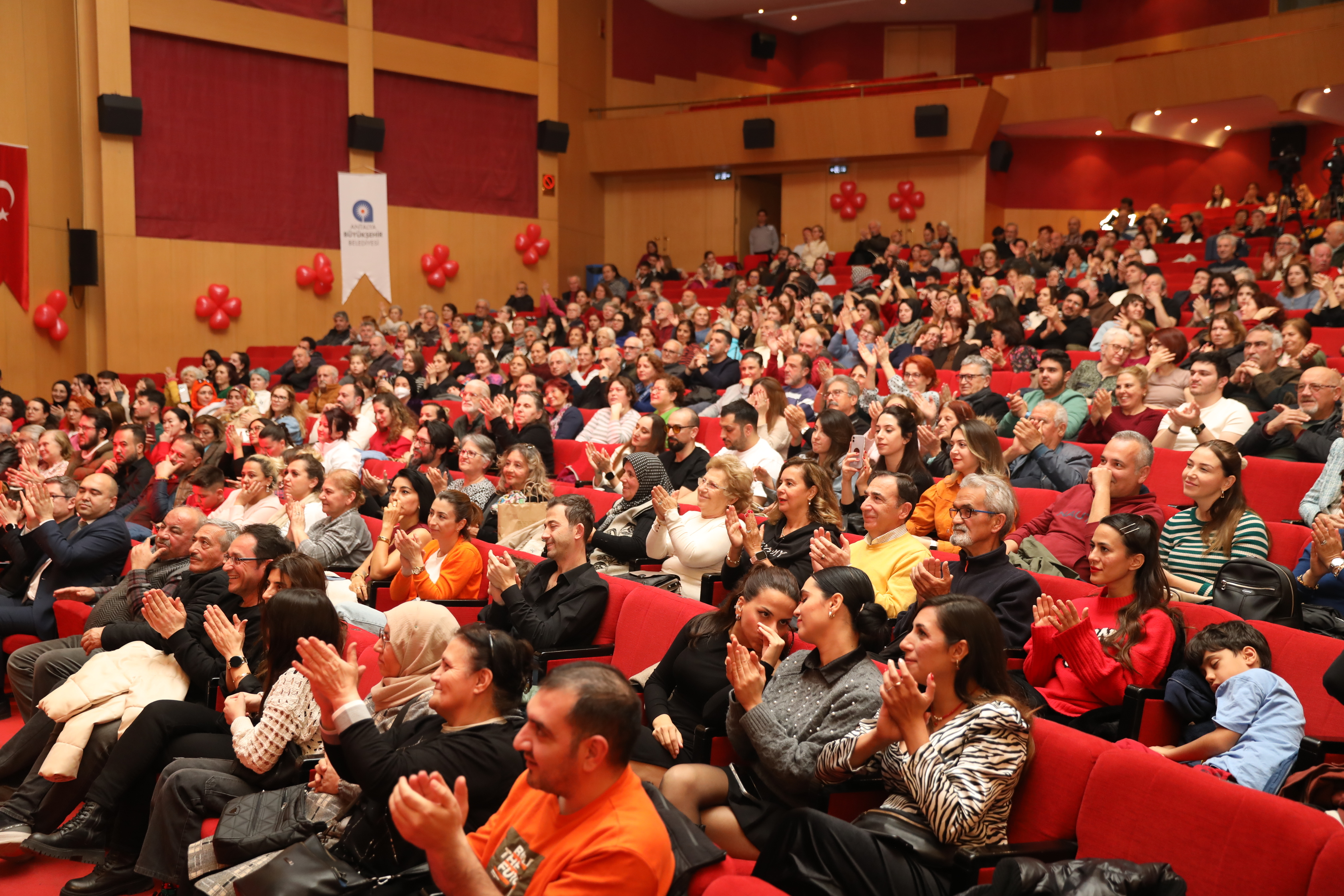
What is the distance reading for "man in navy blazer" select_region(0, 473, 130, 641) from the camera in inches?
139

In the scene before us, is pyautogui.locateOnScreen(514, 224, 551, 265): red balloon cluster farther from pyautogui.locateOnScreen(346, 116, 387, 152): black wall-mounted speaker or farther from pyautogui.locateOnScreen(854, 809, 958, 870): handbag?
pyautogui.locateOnScreen(854, 809, 958, 870): handbag

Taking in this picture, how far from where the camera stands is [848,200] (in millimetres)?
11508

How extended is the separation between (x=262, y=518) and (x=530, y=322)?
19.4 ft

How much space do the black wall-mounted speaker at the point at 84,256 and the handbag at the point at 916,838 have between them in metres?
8.73

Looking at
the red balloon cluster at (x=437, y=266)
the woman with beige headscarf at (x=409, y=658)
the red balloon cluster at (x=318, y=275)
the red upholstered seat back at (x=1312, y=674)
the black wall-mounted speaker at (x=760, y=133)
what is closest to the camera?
the red upholstered seat back at (x=1312, y=674)

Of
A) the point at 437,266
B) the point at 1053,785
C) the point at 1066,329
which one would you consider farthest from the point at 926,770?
the point at 437,266

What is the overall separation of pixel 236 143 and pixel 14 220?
6.13 feet

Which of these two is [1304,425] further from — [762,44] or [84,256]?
[762,44]

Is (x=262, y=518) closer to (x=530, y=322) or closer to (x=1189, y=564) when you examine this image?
(x=1189, y=564)

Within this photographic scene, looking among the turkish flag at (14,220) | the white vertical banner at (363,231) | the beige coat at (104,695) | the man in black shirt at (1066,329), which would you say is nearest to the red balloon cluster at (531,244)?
the white vertical banner at (363,231)

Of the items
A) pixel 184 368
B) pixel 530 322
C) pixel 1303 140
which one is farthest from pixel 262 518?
pixel 1303 140

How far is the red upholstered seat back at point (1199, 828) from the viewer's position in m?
1.43

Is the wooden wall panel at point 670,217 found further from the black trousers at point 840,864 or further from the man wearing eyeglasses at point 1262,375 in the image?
the black trousers at point 840,864

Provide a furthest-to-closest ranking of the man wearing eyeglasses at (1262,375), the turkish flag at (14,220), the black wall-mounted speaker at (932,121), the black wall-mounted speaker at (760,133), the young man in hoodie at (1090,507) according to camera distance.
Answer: the black wall-mounted speaker at (760,133) → the black wall-mounted speaker at (932,121) → the turkish flag at (14,220) → the man wearing eyeglasses at (1262,375) → the young man in hoodie at (1090,507)
